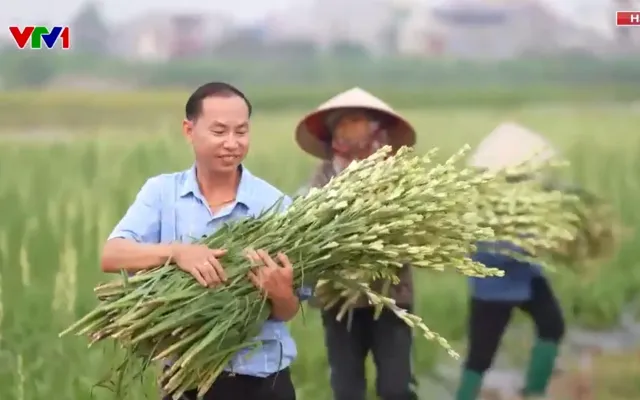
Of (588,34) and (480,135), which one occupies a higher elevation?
(588,34)

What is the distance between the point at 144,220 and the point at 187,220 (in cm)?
9

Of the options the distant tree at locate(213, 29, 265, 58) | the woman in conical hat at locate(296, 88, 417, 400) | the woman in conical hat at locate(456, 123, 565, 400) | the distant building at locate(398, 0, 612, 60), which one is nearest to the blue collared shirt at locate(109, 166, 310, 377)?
the woman in conical hat at locate(296, 88, 417, 400)

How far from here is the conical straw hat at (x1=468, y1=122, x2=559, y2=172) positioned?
7.68 ft

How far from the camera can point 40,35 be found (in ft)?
7.79

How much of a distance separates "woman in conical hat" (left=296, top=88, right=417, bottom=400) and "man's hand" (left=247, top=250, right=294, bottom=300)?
493 millimetres

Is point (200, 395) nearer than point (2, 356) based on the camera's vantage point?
Yes

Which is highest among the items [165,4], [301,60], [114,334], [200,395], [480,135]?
[165,4]

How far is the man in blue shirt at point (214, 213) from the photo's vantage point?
1757 mm

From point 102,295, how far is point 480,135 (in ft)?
3.98

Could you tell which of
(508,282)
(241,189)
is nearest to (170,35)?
(241,189)

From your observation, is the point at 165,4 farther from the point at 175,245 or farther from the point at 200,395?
the point at 200,395

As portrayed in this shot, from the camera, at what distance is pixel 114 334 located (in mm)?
1693

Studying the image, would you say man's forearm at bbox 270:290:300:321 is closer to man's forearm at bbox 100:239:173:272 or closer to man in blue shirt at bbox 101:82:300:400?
man in blue shirt at bbox 101:82:300:400

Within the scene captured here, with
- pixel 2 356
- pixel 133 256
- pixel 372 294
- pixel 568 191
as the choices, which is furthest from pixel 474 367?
pixel 2 356
